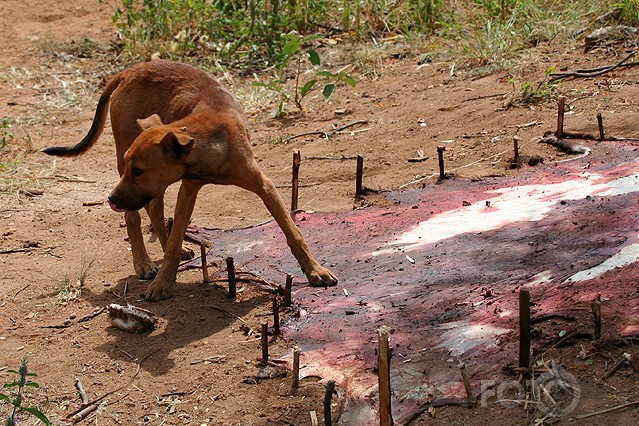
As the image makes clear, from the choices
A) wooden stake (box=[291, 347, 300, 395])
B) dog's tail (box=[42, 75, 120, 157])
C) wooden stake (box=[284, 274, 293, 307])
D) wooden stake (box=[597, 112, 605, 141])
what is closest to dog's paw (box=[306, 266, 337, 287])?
wooden stake (box=[284, 274, 293, 307])

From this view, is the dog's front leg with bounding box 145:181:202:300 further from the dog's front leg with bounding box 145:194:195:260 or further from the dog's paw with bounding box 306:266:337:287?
the dog's paw with bounding box 306:266:337:287

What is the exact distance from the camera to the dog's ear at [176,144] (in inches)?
219

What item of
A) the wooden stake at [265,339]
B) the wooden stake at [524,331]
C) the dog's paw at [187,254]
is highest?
the wooden stake at [524,331]

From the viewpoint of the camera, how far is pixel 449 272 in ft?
17.1

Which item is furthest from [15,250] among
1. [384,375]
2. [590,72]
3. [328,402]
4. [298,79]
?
[590,72]

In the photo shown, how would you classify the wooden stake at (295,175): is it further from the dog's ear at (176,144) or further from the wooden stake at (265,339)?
the wooden stake at (265,339)

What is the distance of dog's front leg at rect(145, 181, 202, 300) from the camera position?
19.3 ft

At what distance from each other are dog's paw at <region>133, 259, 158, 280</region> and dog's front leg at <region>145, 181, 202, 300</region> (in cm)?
43

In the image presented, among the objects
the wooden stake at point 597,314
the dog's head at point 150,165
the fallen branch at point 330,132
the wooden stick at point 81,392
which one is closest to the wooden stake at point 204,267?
the dog's head at point 150,165

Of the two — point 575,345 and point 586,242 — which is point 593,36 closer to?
point 586,242

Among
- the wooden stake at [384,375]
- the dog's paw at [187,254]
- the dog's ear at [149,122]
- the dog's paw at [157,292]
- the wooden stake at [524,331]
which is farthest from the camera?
the dog's paw at [187,254]

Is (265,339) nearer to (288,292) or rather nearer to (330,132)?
(288,292)

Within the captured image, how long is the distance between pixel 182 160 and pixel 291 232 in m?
0.80

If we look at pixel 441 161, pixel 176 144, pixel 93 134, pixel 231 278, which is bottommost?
pixel 231 278
